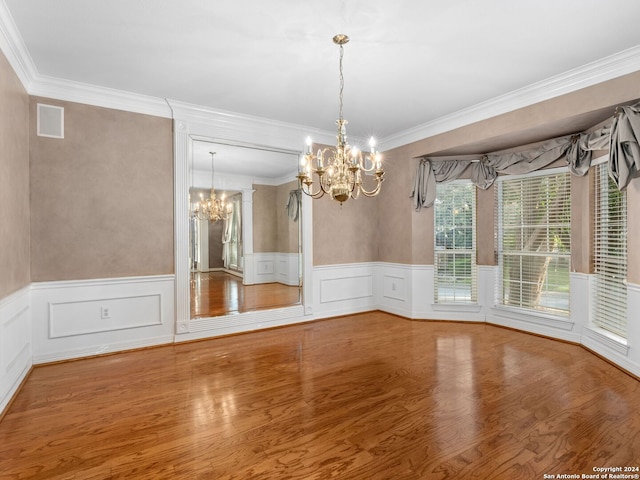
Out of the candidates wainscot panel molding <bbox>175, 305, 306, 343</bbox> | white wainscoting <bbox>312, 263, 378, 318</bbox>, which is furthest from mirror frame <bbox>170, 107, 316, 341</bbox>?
white wainscoting <bbox>312, 263, 378, 318</bbox>

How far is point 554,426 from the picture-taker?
2.32m

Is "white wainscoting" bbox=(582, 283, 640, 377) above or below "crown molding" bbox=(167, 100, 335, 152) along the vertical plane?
below

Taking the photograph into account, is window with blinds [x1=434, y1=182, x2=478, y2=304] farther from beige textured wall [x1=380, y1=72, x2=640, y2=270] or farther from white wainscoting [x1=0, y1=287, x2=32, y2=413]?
white wainscoting [x1=0, y1=287, x2=32, y2=413]

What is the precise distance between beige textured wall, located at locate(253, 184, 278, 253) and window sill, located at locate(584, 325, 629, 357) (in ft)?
13.1

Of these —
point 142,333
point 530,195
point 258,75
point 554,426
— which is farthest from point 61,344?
point 530,195

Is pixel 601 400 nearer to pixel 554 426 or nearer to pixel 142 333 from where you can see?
pixel 554 426

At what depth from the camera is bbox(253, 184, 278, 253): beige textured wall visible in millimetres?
4898

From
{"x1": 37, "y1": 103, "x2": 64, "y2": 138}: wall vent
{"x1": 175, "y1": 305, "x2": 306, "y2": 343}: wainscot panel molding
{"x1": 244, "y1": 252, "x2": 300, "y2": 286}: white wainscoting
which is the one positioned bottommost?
{"x1": 175, "y1": 305, "x2": 306, "y2": 343}: wainscot panel molding

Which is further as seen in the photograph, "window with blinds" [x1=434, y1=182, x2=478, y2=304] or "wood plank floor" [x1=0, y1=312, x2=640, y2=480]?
"window with blinds" [x1=434, y1=182, x2=478, y2=304]

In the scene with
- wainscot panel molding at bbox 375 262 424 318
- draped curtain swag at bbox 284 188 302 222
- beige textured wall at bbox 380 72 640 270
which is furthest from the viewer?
wainscot panel molding at bbox 375 262 424 318

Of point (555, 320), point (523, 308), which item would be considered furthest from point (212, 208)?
point (555, 320)

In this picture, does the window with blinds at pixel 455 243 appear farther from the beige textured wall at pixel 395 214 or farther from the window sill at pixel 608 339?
the window sill at pixel 608 339

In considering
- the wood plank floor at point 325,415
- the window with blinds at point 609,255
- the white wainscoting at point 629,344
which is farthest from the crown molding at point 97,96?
the white wainscoting at point 629,344

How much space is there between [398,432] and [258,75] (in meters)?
3.36
